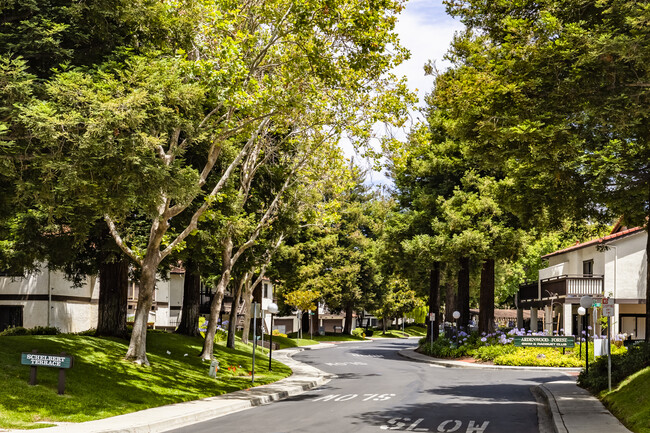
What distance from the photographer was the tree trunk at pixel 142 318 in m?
22.1

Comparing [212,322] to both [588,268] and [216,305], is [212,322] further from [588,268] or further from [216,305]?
[588,268]

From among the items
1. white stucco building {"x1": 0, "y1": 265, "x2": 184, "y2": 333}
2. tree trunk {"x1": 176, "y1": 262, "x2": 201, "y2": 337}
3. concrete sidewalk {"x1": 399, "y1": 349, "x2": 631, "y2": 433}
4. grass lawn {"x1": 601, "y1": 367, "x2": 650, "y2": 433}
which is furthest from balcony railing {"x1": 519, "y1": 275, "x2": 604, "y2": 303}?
grass lawn {"x1": 601, "y1": 367, "x2": 650, "y2": 433}

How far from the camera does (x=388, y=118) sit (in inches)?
877

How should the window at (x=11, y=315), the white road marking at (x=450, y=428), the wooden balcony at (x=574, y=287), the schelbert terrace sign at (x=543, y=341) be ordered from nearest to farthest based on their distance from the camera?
the white road marking at (x=450, y=428)
the schelbert terrace sign at (x=543, y=341)
the window at (x=11, y=315)
the wooden balcony at (x=574, y=287)

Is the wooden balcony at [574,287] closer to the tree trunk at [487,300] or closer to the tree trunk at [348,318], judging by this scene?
the tree trunk at [487,300]

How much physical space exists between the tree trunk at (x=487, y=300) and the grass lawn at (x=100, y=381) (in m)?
14.4

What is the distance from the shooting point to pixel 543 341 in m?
34.7

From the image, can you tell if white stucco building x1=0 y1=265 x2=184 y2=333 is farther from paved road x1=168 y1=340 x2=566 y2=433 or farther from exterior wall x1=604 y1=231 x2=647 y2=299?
exterior wall x1=604 y1=231 x2=647 y2=299

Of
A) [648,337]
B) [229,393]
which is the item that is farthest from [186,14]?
[648,337]

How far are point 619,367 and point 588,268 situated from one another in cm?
3048

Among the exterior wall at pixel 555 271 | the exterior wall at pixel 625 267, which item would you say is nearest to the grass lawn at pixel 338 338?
the exterior wall at pixel 555 271

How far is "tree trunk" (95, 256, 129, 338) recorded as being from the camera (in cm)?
2630

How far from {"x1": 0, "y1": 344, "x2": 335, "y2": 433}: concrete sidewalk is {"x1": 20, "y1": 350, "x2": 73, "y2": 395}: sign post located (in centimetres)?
172

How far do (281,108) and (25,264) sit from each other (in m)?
14.2
